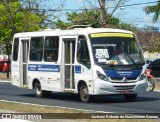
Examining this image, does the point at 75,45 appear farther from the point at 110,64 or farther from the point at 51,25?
the point at 51,25

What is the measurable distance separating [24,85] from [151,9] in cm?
1261

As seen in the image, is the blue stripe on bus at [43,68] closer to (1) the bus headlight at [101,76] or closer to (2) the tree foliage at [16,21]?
(1) the bus headlight at [101,76]

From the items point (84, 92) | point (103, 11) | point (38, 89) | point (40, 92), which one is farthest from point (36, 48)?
point (103, 11)

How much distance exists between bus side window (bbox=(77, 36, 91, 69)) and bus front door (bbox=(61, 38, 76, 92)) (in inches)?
18.1

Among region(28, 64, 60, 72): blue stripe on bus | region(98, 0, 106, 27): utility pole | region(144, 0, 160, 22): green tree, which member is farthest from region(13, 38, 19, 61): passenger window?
region(98, 0, 106, 27): utility pole

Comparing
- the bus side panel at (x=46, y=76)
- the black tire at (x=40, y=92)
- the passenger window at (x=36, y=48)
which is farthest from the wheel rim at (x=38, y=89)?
the passenger window at (x=36, y=48)

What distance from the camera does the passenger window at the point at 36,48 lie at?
23933mm

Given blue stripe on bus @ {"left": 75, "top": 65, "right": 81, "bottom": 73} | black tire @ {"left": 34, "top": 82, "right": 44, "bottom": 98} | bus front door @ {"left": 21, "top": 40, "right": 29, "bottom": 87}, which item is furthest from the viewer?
bus front door @ {"left": 21, "top": 40, "right": 29, "bottom": 87}

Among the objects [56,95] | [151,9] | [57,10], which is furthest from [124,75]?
[57,10]

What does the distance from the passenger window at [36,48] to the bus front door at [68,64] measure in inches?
73.7

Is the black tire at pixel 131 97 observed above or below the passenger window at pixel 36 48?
below

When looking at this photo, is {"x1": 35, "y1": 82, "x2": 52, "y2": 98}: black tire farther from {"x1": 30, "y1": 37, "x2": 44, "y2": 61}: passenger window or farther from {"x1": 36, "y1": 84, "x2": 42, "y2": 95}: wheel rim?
{"x1": 30, "y1": 37, "x2": 44, "y2": 61}: passenger window

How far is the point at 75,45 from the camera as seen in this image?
21.8 metres

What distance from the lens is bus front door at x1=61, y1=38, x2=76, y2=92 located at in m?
21.9
